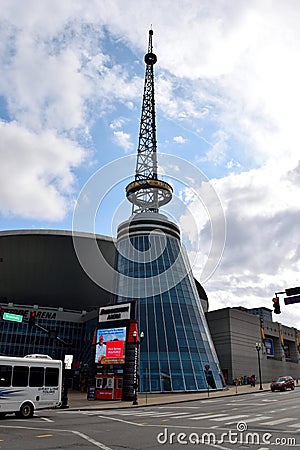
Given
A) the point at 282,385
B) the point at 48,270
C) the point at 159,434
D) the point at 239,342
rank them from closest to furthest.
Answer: the point at 159,434
the point at 282,385
the point at 239,342
the point at 48,270

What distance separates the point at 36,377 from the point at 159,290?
34.1 meters

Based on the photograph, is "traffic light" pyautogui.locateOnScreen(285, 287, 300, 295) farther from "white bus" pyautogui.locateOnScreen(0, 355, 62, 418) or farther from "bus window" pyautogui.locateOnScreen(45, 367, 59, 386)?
"bus window" pyautogui.locateOnScreen(45, 367, 59, 386)

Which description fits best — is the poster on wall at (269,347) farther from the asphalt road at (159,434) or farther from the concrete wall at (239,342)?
the asphalt road at (159,434)

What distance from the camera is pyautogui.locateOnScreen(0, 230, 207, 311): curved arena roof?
78125 millimetres

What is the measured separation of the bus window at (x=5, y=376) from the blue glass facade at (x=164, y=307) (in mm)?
25551

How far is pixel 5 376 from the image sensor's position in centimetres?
2067

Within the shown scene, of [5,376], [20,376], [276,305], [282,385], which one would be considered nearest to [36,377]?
[20,376]

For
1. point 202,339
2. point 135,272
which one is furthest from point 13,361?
point 135,272

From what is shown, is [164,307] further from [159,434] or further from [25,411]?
[159,434]

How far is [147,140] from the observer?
79.0 meters

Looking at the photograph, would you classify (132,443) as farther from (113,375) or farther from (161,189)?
(161,189)

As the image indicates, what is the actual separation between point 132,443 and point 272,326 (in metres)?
75.3

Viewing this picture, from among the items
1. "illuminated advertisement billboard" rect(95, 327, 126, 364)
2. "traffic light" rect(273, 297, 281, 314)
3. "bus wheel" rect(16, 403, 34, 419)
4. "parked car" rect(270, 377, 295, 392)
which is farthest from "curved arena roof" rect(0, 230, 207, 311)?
"bus wheel" rect(16, 403, 34, 419)

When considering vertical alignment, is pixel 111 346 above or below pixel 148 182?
below
